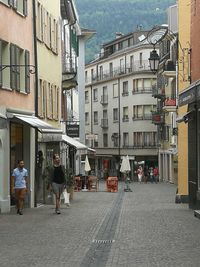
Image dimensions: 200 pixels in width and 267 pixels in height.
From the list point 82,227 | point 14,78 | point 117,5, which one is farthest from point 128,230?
point 117,5

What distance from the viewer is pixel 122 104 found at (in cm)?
9562

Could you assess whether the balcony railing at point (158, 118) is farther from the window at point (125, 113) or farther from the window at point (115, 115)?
the window at point (115, 115)

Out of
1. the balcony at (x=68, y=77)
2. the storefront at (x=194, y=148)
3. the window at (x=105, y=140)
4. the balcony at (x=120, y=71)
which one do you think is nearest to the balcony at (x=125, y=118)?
the balcony at (x=120, y=71)

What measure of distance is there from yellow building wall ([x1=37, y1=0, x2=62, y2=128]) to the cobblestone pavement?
32.6ft

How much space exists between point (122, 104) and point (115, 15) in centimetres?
4861

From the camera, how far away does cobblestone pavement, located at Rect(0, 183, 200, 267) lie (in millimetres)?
11445

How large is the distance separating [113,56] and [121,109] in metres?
7.94

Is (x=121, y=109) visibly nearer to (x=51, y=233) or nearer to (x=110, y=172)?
(x=110, y=172)

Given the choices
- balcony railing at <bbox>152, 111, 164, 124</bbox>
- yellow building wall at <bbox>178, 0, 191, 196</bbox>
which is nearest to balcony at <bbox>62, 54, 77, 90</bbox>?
yellow building wall at <bbox>178, 0, 191, 196</bbox>

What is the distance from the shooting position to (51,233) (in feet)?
52.6

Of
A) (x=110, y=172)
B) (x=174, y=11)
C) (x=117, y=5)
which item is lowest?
(x=110, y=172)

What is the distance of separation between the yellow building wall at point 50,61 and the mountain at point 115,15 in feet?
307

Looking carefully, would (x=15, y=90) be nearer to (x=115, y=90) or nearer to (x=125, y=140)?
(x=125, y=140)

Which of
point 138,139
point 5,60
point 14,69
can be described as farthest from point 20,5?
point 138,139
